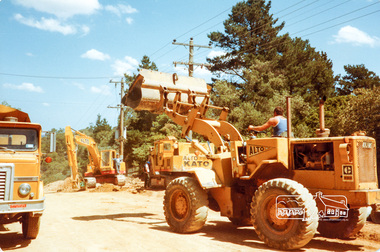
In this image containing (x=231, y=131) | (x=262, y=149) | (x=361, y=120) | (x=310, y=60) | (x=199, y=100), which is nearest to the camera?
(x=262, y=149)

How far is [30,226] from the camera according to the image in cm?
717

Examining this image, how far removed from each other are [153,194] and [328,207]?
15.2 metres

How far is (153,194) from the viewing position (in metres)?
20.7

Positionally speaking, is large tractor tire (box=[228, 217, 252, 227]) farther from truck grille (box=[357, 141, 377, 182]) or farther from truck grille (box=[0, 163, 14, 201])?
truck grille (box=[0, 163, 14, 201])

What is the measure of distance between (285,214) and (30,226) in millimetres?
A: 5009

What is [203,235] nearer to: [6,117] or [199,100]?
[199,100]


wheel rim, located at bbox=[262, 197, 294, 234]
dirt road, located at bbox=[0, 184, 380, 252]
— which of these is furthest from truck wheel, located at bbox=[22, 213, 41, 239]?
wheel rim, located at bbox=[262, 197, 294, 234]

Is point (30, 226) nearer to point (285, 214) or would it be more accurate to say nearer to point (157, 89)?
point (157, 89)

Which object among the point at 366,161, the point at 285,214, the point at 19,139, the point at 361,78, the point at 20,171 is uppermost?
the point at 361,78

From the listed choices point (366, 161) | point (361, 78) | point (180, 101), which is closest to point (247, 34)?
point (361, 78)

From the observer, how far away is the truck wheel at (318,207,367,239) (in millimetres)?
6855

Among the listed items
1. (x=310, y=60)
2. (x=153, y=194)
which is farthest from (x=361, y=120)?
(x=310, y=60)

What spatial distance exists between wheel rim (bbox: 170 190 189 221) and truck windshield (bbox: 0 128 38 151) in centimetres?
329

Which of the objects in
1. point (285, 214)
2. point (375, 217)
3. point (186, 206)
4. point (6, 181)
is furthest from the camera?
point (375, 217)
